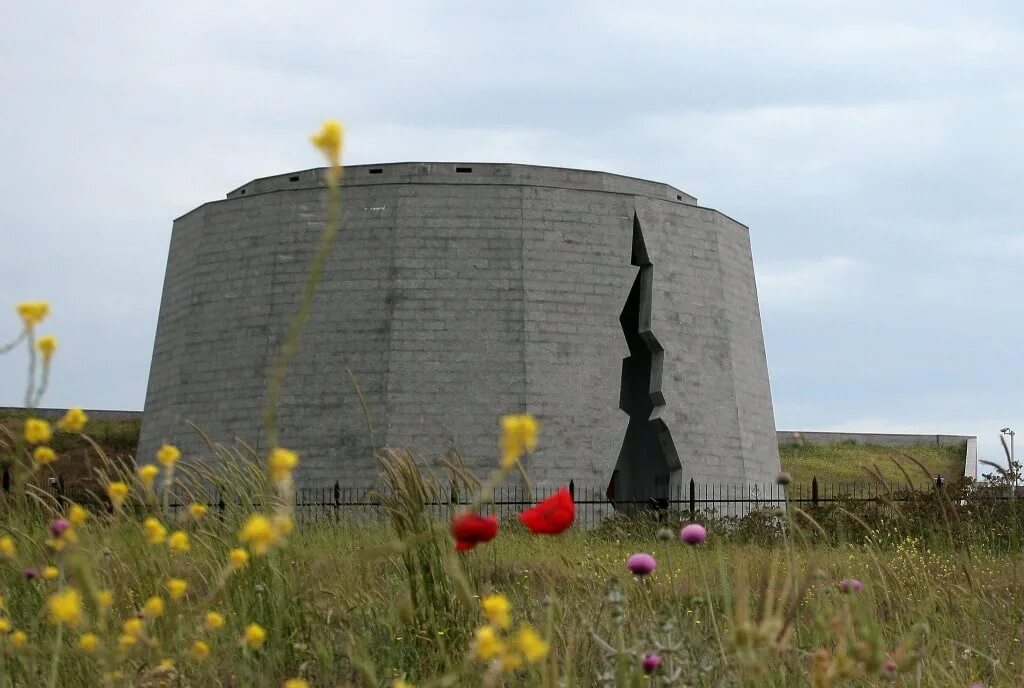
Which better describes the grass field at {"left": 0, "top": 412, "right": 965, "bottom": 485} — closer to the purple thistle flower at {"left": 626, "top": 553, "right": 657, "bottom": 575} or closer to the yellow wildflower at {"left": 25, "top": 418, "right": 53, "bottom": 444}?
the purple thistle flower at {"left": 626, "top": 553, "right": 657, "bottom": 575}

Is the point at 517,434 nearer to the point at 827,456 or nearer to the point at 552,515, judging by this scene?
the point at 552,515

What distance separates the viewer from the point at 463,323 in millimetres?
18812

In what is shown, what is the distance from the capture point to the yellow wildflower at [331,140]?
5.55 feet

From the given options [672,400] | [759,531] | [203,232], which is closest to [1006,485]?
[759,531]

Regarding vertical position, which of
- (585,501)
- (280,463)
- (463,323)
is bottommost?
(280,463)

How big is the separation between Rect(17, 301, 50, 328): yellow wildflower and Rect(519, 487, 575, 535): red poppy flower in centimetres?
94

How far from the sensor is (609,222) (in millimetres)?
19922

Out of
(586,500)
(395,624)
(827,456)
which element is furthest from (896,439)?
(395,624)

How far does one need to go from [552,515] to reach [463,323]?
54.2 ft

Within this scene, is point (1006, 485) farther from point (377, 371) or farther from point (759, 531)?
point (377, 371)

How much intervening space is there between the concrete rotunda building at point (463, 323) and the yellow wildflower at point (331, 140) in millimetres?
16296

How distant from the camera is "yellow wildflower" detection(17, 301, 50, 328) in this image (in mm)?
2102

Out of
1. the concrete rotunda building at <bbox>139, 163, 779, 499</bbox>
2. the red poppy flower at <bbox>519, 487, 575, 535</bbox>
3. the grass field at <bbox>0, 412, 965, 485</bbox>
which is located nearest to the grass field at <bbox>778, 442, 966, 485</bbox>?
the grass field at <bbox>0, 412, 965, 485</bbox>

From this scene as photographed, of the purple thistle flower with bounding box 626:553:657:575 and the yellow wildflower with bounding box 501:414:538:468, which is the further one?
the purple thistle flower with bounding box 626:553:657:575
